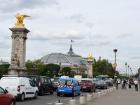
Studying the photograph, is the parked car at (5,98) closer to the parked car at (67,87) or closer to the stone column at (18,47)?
the parked car at (67,87)

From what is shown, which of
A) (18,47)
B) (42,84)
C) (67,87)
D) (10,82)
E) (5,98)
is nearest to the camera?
(5,98)

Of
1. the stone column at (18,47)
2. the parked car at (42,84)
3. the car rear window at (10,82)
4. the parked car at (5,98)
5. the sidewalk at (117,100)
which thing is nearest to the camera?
the parked car at (5,98)

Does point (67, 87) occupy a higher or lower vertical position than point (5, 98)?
higher

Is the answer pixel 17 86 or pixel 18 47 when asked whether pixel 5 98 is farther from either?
pixel 18 47

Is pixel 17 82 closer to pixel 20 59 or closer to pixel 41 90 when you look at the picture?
pixel 41 90

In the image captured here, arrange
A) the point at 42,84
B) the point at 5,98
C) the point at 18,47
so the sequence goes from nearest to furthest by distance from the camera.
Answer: the point at 5,98
the point at 42,84
the point at 18,47

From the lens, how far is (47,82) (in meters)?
41.9

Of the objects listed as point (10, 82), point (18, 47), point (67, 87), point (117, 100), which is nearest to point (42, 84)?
point (67, 87)

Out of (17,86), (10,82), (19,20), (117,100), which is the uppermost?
(19,20)

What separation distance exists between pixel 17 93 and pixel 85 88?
25.0 meters

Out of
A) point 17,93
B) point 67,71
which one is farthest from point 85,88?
point 67,71

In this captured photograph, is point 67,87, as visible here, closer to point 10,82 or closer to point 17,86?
point 10,82

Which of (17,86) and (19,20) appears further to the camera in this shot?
(19,20)

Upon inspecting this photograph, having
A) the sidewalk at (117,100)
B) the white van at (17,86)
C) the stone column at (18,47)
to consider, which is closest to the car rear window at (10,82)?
the white van at (17,86)
